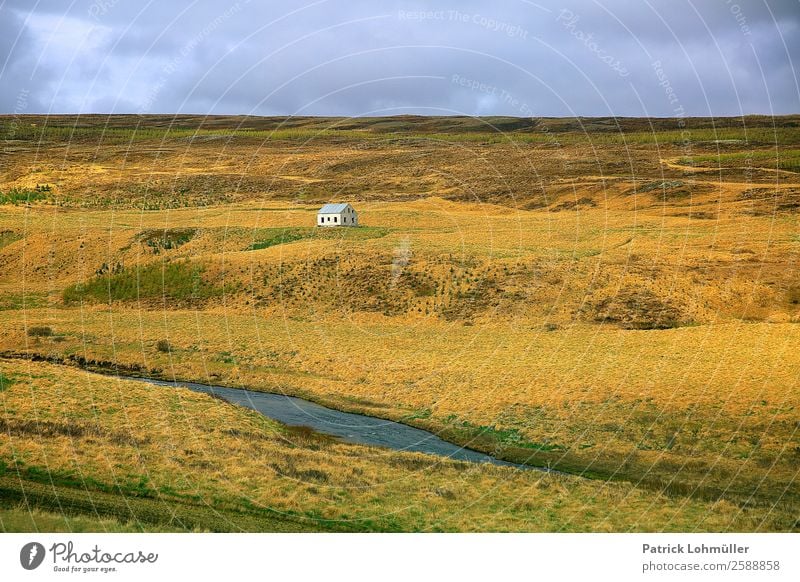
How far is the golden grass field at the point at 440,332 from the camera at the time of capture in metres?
31.0

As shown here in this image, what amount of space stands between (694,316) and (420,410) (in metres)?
26.9

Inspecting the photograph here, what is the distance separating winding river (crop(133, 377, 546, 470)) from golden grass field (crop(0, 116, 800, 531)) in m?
1.41

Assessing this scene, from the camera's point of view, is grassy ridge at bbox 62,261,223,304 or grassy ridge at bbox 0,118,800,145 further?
grassy ridge at bbox 0,118,800,145

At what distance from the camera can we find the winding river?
38.2 m

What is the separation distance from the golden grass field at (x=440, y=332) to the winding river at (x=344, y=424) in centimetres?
141

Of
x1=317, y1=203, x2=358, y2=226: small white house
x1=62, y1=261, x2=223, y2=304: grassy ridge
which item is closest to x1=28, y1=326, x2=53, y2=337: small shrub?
x1=62, y1=261, x2=223, y2=304: grassy ridge

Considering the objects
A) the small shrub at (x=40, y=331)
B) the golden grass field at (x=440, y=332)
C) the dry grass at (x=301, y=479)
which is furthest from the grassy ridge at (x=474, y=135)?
→ the dry grass at (x=301, y=479)

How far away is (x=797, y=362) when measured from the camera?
44781 millimetres

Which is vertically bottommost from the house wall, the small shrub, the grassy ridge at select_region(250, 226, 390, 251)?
the small shrub
